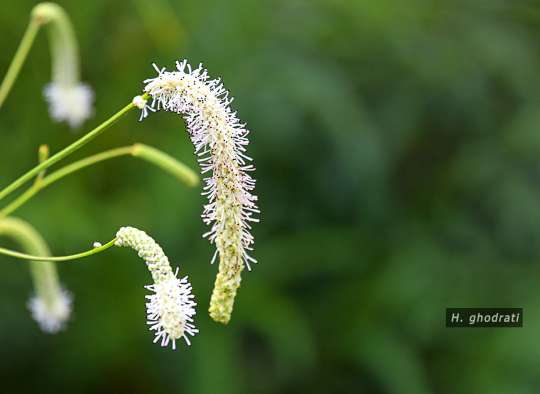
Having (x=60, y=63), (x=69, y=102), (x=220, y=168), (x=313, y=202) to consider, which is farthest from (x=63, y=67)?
(x=313, y=202)

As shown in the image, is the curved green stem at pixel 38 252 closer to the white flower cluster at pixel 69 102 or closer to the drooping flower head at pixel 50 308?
the drooping flower head at pixel 50 308

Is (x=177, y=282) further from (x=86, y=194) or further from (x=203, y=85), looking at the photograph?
(x=86, y=194)

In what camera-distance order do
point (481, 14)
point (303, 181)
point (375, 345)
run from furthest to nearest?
point (481, 14), point (303, 181), point (375, 345)

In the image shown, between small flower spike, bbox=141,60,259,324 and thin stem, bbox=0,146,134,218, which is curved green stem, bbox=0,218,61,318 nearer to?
thin stem, bbox=0,146,134,218

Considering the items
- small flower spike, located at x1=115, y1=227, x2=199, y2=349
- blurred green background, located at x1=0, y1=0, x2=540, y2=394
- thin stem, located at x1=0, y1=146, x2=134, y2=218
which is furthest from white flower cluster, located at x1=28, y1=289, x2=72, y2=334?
blurred green background, located at x1=0, y1=0, x2=540, y2=394

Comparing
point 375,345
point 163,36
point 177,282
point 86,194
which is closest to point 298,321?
point 375,345

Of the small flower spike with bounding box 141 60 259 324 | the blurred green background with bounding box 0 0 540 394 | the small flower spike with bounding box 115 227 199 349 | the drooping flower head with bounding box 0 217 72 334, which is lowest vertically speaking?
the small flower spike with bounding box 115 227 199 349
